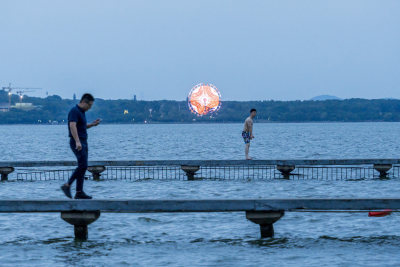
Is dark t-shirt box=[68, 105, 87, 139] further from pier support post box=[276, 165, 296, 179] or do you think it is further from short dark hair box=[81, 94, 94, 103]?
pier support post box=[276, 165, 296, 179]

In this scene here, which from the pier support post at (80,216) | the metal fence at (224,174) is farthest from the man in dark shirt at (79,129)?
the metal fence at (224,174)

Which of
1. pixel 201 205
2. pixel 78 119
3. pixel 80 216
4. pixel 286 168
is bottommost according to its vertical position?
pixel 286 168

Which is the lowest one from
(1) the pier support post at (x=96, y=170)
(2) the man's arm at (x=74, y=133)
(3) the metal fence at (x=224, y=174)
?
(3) the metal fence at (x=224, y=174)

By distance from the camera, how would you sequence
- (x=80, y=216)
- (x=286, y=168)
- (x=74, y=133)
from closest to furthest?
(x=74, y=133)
(x=80, y=216)
(x=286, y=168)

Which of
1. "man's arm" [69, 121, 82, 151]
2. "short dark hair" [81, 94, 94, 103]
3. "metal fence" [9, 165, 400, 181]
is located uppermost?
"short dark hair" [81, 94, 94, 103]

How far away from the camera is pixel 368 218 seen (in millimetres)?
14852

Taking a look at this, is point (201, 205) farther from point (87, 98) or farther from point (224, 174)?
point (224, 174)

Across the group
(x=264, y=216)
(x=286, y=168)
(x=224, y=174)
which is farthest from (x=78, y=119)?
(x=224, y=174)

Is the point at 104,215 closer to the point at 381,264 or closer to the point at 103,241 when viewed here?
the point at 103,241

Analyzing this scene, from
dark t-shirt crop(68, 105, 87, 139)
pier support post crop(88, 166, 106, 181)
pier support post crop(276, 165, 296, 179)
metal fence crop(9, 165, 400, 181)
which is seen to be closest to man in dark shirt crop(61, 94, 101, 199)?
dark t-shirt crop(68, 105, 87, 139)

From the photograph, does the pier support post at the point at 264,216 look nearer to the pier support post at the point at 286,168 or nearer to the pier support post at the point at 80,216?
the pier support post at the point at 80,216

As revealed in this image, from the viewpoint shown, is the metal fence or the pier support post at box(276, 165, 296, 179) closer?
the pier support post at box(276, 165, 296, 179)

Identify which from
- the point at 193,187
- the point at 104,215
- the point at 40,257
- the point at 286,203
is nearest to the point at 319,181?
the point at 193,187

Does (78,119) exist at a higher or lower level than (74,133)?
higher
